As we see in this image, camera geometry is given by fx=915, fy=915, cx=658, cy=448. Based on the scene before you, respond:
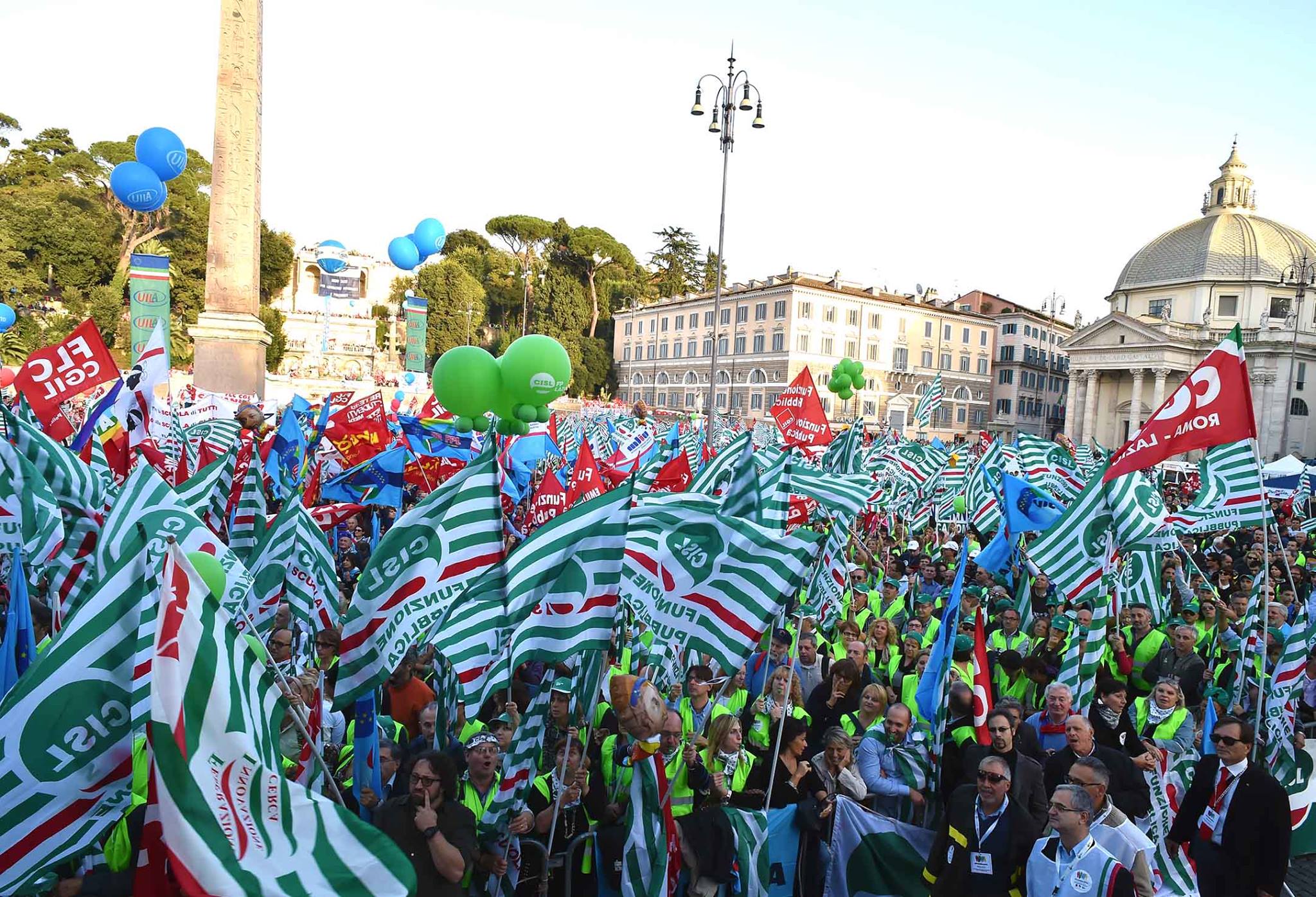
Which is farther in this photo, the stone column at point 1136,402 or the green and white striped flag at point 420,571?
the stone column at point 1136,402

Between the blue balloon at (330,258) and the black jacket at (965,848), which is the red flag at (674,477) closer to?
the black jacket at (965,848)

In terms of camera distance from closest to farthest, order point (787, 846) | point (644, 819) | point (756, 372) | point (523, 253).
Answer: point (644, 819), point (787, 846), point (756, 372), point (523, 253)

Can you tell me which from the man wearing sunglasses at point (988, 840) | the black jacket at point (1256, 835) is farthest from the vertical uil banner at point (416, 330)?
the black jacket at point (1256, 835)

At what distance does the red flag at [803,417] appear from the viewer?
13.1m

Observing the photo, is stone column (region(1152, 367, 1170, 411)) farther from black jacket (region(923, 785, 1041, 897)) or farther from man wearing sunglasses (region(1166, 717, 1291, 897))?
black jacket (region(923, 785, 1041, 897))

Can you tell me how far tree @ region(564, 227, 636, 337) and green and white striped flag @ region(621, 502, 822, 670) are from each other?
79485mm

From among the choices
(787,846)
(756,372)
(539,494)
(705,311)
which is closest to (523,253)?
(705,311)

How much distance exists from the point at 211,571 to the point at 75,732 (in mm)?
1657

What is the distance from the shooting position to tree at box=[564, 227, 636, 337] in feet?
274

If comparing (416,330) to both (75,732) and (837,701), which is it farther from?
(75,732)

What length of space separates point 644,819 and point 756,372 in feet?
219

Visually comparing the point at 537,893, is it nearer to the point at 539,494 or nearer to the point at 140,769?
the point at 140,769

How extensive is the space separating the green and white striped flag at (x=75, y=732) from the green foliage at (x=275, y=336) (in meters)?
66.6

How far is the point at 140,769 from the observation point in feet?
13.1
